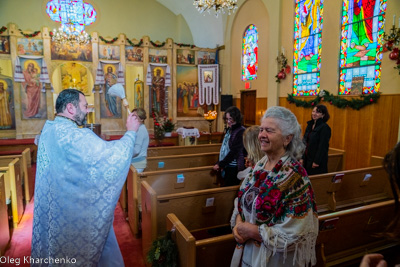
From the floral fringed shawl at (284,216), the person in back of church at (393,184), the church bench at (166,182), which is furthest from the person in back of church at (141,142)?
the person in back of church at (393,184)

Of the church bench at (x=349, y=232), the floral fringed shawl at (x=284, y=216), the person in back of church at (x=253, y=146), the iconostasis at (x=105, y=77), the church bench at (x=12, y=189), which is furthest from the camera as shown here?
the iconostasis at (x=105, y=77)

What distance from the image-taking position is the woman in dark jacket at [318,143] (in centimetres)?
405

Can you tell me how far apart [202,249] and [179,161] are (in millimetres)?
3010

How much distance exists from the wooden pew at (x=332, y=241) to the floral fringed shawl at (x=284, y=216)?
0.41 metres

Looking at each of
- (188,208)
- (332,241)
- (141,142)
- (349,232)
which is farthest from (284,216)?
(141,142)

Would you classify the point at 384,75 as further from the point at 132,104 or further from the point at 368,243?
the point at 132,104

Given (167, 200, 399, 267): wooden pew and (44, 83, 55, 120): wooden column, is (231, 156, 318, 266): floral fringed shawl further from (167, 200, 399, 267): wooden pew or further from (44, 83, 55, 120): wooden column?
(44, 83, 55, 120): wooden column

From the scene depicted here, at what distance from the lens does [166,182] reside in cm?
375

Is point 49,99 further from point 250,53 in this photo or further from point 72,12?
point 250,53

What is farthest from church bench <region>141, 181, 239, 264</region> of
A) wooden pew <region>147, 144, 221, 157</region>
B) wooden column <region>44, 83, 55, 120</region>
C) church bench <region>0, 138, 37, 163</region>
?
wooden column <region>44, 83, 55, 120</region>

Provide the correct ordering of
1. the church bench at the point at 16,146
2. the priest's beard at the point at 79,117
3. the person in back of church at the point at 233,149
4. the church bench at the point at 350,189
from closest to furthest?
1. the priest's beard at the point at 79,117
2. the person in back of church at the point at 233,149
3. the church bench at the point at 350,189
4. the church bench at the point at 16,146

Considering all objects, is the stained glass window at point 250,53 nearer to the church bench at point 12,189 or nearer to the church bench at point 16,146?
the church bench at point 16,146

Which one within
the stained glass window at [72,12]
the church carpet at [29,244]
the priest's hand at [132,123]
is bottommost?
the church carpet at [29,244]

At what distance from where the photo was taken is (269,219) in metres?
1.56
